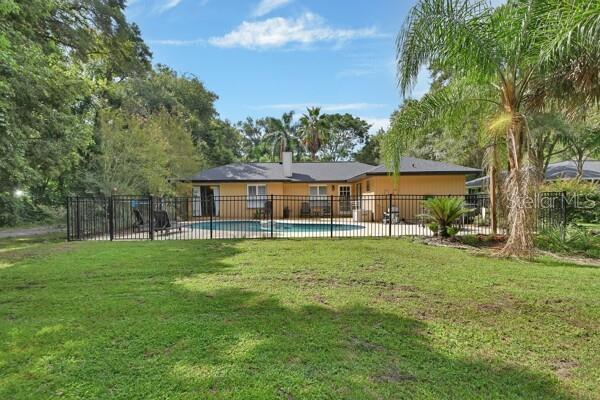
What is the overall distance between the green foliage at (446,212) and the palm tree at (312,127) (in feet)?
83.0

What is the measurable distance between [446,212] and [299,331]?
333 inches

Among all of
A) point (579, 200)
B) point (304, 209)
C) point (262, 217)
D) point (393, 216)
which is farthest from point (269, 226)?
point (579, 200)

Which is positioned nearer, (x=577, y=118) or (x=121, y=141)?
(x=577, y=118)

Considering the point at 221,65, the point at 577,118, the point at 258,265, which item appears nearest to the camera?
the point at 258,265

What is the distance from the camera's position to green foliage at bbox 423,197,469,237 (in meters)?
11.0

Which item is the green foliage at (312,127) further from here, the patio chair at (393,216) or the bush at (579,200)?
the bush at (579,200)

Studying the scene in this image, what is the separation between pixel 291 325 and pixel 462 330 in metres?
1.93

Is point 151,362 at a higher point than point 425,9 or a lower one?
lower

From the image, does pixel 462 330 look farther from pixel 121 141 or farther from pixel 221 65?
pixel 221 65

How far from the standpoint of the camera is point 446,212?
11.1 m

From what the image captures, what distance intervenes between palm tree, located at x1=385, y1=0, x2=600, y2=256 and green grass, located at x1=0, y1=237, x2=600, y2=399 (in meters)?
2.06

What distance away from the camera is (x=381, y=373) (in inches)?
123

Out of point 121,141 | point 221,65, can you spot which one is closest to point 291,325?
point 121,141

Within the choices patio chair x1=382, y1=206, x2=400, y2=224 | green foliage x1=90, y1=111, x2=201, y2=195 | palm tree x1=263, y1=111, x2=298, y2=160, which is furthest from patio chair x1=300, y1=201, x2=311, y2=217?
palm tree x1=263, y1=111, x2=298, y2=160
